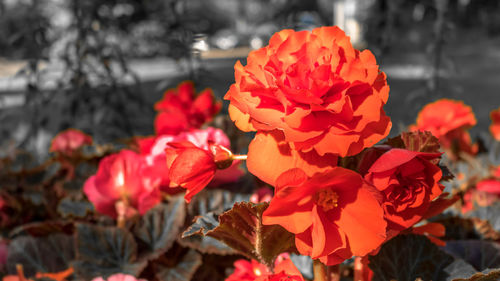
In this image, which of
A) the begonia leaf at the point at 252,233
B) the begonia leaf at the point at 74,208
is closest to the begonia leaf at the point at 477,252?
the begonia leaf at the point at 252,233

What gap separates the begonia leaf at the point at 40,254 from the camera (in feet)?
2.61

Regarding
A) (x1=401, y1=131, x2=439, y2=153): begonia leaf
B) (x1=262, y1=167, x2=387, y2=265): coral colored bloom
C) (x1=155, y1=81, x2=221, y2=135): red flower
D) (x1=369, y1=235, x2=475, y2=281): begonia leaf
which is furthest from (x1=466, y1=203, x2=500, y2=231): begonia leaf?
(x1=155, y1=81, x2=221, y2=135): red flower

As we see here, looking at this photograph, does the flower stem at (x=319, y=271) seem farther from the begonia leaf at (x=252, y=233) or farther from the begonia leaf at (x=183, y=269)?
the begonia leaf at (x=183, y=269)

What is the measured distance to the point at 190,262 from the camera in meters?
0.73

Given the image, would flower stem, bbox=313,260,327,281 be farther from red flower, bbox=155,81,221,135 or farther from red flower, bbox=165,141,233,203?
red flower, bbox=155,81,221,135

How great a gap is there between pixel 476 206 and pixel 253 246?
23.9 inches

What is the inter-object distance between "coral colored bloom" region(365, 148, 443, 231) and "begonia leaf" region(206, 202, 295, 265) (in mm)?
117

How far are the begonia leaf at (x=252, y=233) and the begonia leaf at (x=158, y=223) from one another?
244mm

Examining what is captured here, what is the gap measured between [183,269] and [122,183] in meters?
0.19

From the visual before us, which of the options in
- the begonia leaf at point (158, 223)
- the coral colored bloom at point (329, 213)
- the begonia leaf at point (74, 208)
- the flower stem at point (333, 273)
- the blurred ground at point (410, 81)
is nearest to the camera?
the coral colored bloom at point (329, 213)

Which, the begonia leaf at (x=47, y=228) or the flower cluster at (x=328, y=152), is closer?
the flower cluster at (x=328, y=152)

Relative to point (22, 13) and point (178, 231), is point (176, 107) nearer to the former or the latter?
point (178, 231)

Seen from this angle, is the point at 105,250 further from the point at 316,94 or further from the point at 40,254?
the point at 316,94

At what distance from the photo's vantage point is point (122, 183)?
0.78m
